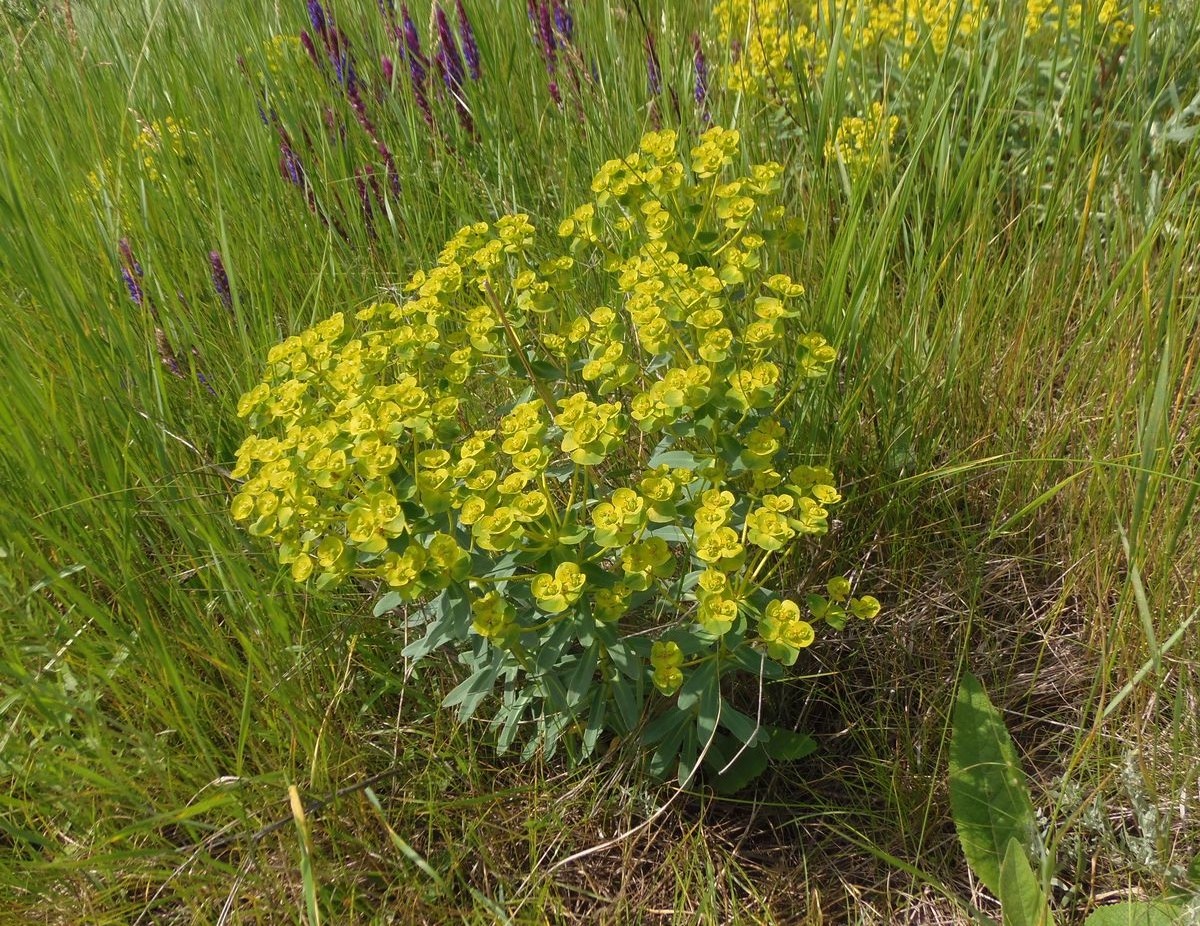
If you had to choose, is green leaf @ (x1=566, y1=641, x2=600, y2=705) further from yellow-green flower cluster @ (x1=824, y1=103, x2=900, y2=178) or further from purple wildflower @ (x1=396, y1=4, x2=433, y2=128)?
purple wildflower @ (x1=396, y1=4, x2=433, y2=128)

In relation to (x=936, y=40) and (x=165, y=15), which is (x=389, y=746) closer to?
(x=936, y=40)

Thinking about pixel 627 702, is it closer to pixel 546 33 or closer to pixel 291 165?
pixel 291 165

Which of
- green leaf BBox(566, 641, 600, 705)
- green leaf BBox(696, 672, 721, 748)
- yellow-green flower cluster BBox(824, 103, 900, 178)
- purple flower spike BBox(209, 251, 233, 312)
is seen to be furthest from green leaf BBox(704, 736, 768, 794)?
purple flower spike BBox(209, 251, 233, 312)

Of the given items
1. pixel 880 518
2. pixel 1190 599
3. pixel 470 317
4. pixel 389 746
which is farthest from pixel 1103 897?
pixel 470 317

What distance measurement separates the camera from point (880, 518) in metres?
1.64

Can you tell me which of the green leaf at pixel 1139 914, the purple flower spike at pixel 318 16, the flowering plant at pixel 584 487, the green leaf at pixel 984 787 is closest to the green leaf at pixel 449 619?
the flowering plant at pixel 584 487

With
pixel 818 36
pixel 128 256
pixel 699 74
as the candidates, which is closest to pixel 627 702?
pixel 128 256

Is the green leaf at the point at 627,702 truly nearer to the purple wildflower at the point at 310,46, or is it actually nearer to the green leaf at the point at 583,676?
the green leaf at the point at 583,676

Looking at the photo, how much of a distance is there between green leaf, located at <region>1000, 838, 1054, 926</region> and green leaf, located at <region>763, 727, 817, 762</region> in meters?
0.31

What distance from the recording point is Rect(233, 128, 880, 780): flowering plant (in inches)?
46.5

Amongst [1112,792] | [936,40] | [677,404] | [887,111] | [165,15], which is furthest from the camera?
[165,15]

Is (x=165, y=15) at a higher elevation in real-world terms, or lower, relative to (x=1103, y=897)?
higher

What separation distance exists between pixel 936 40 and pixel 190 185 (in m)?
1.86

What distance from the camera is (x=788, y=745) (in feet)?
4.83
